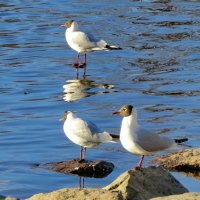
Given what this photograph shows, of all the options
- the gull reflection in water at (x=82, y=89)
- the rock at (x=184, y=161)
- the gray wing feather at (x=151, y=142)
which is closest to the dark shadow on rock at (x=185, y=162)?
the rock at (x=184, y=161)

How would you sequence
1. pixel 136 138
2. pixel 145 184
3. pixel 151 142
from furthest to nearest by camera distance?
1. pixel 151 142
2. pixel 136 138
3. pixel 145 184

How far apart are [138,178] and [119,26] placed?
15077 mm

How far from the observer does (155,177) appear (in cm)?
914

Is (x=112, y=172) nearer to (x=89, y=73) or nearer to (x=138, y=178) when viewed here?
(x=138, y=178)

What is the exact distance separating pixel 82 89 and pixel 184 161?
6.07 meters

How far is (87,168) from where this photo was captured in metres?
11.2

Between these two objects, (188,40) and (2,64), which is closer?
(2,64)

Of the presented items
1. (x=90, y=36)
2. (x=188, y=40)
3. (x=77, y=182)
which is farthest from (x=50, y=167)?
(x=188, y=40)

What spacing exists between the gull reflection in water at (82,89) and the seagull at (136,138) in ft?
18.4

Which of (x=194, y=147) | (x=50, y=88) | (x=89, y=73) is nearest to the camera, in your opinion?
(x=194, y=147)

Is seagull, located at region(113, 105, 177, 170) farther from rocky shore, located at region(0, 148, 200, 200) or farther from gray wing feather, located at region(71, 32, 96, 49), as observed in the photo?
gray wing feather, located at region(71, 32, 96, 49)

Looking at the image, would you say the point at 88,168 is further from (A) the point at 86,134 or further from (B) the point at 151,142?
(B) the point at 151,142

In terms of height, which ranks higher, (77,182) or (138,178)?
(138,178)

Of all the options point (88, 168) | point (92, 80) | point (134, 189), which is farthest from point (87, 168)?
point (92, 80)
